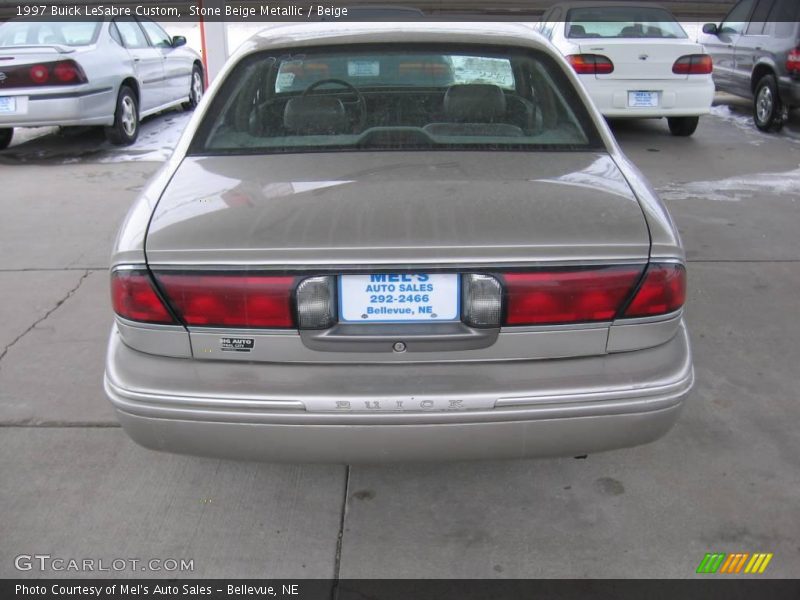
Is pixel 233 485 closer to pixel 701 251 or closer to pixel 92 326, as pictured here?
pixel 92 326

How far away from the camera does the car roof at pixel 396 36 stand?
2.97m

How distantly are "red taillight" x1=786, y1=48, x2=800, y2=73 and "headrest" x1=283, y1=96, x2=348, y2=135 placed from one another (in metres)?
6.95

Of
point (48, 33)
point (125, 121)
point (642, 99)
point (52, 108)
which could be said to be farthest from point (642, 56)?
point (48, 33)

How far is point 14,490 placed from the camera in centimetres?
272

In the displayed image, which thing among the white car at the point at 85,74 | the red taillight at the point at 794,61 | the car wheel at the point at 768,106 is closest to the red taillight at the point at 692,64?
the red taillight at the point at 794,61

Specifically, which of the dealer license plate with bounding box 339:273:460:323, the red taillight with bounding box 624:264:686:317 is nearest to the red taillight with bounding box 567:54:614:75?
the red taillight with bounding box 624:264:686:317

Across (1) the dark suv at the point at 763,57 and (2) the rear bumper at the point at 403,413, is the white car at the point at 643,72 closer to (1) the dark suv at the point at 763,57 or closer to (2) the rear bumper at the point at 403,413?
(1) the dark suv at the point at 763,57

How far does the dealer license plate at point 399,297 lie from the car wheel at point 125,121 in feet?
23.4

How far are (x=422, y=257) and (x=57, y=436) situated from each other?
1829 millimetres

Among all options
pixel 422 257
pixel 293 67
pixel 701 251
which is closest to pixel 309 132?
pixel 293 67

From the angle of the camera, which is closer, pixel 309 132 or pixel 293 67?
pixel 309 132

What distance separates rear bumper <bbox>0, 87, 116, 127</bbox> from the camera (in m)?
7.67

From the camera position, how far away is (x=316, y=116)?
2.90 m

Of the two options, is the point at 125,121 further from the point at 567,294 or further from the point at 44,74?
the point at 567,294
